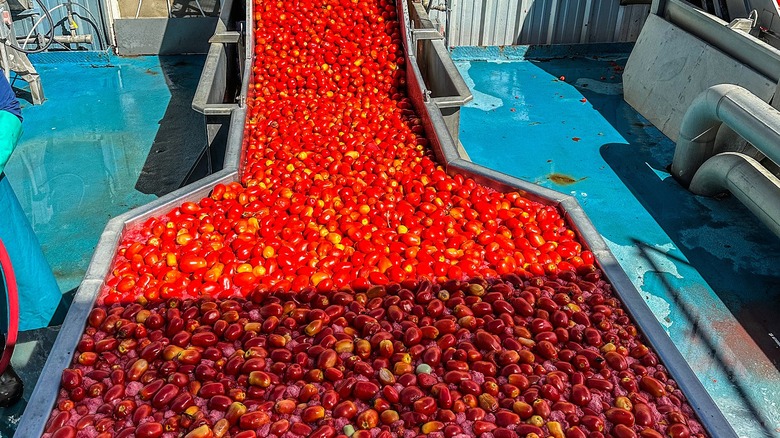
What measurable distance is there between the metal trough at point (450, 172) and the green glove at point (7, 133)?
2.02 feet

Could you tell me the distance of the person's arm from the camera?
3244 millimetres

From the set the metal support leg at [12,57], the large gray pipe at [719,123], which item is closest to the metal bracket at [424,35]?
the large gray pipe at [719,123]

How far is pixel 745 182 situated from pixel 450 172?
2.59 m

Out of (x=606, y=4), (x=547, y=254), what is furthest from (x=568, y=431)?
(x=606, y=4)

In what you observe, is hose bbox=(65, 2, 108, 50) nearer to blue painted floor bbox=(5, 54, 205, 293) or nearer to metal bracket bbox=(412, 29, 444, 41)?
blue painted floor bbox=(5, 54, 205, 293)

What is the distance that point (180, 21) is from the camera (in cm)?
979

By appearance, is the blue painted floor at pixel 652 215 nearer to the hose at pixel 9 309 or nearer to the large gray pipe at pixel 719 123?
the large gray pipe at pixel 719 123

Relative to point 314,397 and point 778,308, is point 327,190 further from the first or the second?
point 778,308

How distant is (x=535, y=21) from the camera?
9.91 m

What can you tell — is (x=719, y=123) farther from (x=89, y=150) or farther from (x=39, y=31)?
(x=39, y=31)

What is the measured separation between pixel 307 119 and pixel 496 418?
347cm

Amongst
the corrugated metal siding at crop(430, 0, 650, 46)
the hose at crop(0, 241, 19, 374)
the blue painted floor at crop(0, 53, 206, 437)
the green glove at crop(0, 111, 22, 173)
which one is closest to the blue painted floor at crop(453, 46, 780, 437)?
the corrugated metal siding at crop(430, 0, 650, 46)

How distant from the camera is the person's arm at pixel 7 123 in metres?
3.24

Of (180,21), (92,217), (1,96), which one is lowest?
(92,217)
